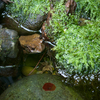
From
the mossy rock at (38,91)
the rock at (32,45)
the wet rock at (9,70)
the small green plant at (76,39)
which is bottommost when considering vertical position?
the wet rock at (9,70)

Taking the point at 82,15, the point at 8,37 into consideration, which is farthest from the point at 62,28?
the point at 8,37

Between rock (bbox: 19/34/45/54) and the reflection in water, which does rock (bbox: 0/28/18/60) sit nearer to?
rock (bbox: 19/34/45/54)

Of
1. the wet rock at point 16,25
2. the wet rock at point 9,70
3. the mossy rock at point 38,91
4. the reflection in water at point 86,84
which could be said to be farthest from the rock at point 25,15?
the reflection in water at point 86,84

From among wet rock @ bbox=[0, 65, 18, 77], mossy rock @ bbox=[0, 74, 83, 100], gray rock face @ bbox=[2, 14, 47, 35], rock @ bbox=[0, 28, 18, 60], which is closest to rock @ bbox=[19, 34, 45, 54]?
rock @ bbox=[0, 28, 18, 60]

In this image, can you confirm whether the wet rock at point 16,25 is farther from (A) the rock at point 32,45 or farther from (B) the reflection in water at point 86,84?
(B) the reflection in water at point 86,84

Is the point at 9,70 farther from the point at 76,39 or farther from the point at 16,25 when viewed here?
the point at 76,39

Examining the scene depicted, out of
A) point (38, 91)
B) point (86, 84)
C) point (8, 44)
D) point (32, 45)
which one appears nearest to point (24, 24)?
point (32, 45)
